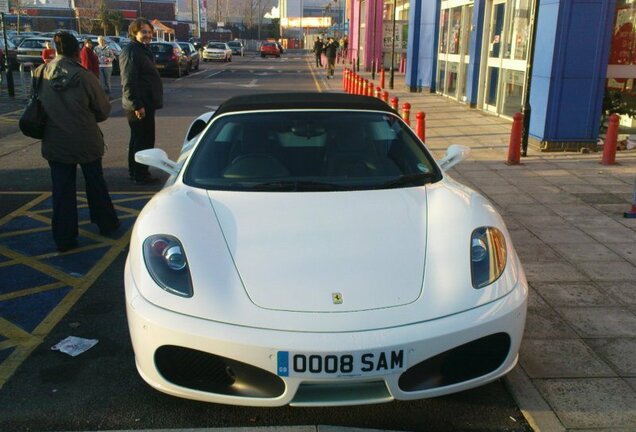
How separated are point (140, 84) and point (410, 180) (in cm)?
470

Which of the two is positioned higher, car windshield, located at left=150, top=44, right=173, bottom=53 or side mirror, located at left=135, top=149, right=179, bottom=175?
car windshield, located at left=150, top=44, right=173, bottom=53

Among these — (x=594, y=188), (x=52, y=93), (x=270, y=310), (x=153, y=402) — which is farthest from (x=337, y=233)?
(x=594, y=188)

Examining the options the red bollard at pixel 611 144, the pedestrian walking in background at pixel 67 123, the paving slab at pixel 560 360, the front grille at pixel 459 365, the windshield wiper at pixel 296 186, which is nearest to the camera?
the front grille at pixel 459 365

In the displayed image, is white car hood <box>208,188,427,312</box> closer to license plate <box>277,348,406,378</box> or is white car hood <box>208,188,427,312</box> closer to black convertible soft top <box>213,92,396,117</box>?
license plate <box>277,348,406,378</box>

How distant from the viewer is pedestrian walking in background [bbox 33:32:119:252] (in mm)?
5160

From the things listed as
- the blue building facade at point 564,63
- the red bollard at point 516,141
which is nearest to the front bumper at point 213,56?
the blue building facade at point 564,63

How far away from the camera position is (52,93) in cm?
515

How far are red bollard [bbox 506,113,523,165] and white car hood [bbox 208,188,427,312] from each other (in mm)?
6087

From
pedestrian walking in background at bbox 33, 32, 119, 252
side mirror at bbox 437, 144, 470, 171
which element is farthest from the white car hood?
pedestrian walking in background at bbox 33, 32, 119, 252

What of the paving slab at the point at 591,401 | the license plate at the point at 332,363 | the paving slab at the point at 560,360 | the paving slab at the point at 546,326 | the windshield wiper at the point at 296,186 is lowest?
the paving slab at the point at 546,326

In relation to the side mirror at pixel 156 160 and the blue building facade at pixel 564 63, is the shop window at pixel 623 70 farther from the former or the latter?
the side mirror at pixel 156 160

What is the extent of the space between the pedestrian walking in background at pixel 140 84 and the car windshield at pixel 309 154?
360 cm

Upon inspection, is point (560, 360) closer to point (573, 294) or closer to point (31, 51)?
point (573, 294)

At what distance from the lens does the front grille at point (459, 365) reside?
267 centimetres
